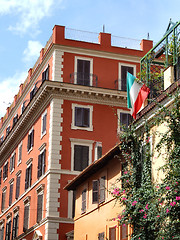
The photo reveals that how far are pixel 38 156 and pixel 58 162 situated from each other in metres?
3.61

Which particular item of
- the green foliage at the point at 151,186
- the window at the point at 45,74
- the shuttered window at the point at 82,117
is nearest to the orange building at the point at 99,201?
the green foliage at the point at 151,186

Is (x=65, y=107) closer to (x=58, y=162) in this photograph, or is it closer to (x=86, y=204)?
(x=58, y=162)

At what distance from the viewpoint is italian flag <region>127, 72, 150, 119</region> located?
76.9 ft

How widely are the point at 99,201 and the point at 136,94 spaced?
8023 millimetres

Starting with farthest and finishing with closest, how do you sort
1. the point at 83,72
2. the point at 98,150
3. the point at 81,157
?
the point at 83,72 → the point at 81,157 → the point at 98,150

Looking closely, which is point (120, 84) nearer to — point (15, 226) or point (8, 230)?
point (15, 226)

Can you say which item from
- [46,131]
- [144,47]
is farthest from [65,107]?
[144,47]

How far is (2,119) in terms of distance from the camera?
64.6 meters

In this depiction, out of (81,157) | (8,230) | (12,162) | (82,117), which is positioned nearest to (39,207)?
(81,157)

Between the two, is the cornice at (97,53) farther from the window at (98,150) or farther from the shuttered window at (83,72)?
the window at (98,150)

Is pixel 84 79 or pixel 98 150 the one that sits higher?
pixel 84 79

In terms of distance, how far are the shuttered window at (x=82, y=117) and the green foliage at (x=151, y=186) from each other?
1824 cm

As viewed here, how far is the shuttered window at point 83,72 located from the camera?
42806 mm

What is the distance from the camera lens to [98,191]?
1177 inches
